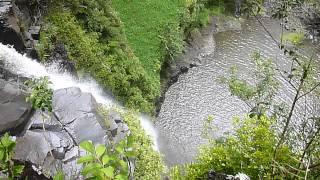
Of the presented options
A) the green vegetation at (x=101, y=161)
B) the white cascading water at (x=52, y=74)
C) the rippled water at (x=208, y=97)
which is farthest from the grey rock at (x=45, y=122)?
the green vegetation at (x=101, y=161)

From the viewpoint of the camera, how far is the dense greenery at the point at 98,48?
16484mm

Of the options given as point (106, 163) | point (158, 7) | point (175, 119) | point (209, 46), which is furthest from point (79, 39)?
point (106, 163)

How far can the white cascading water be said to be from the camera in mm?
13828

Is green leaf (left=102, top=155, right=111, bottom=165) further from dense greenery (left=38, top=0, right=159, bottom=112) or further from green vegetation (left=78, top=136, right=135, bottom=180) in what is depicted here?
dense greenery (left=38, top=0, right=159, bottom=112)

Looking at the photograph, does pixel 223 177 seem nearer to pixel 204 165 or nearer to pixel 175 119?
pixel 204 165

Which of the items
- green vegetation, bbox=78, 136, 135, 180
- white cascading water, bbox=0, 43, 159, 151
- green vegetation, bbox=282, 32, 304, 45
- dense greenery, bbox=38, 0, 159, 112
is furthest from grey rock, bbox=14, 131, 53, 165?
green vegetation, bbox=78, 136, 135, 180

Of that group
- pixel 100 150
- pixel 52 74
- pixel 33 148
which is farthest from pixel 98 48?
pixel 100 150

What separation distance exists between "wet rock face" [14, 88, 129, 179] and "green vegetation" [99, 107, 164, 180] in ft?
1.15

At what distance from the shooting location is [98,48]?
17.1 metres

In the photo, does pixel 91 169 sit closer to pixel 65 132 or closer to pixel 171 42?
pixel 65 132

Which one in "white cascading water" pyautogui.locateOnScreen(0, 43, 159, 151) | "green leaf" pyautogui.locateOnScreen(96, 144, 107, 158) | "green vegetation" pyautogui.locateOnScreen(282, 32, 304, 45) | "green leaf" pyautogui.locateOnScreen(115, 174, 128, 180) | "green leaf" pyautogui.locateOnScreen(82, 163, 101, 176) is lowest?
"white cascading water" pyautogui.locateOnScreen(0, 43, 159, 151)

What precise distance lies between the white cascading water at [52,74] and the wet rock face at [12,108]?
49.5 inches

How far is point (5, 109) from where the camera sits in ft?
37.5

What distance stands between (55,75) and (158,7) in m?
8.84
